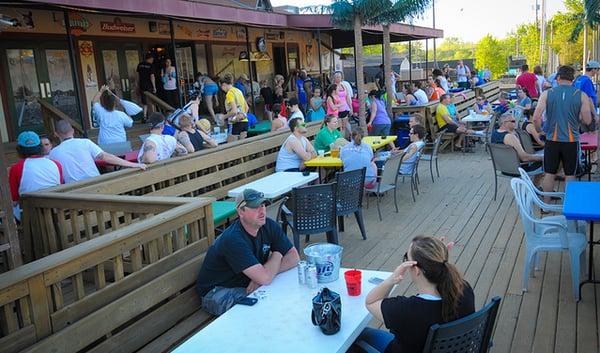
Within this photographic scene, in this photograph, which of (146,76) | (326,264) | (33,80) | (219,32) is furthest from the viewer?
(219,32)

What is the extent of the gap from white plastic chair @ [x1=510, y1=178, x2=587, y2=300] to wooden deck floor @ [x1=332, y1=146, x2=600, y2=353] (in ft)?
0.71

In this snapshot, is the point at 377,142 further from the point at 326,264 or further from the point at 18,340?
the point at 18,340

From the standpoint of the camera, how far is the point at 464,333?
224 centimetres

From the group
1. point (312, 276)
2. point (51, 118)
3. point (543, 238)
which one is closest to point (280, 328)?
point (312, 276)

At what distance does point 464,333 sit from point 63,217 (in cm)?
336

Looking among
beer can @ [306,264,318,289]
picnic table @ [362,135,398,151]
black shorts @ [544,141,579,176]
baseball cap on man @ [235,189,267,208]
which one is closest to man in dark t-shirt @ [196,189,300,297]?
baseball cap on man @ [235,189,267,208]

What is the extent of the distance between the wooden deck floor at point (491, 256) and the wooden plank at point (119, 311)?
1.54 metres

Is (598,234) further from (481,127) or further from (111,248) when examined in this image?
(481,127)

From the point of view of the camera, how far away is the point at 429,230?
6312 millimetres

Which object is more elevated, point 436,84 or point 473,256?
point 436,84

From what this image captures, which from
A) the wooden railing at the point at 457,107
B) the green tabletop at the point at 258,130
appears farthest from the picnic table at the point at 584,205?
the wooden railing at the point at 457,107

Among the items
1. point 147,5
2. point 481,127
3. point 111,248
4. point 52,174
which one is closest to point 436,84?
point 481,127

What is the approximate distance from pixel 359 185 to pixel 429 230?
1.09 metres

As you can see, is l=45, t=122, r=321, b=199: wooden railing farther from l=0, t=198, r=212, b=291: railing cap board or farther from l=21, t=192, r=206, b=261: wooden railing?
l=0, t=198, r=212, b=291: railing cap board
